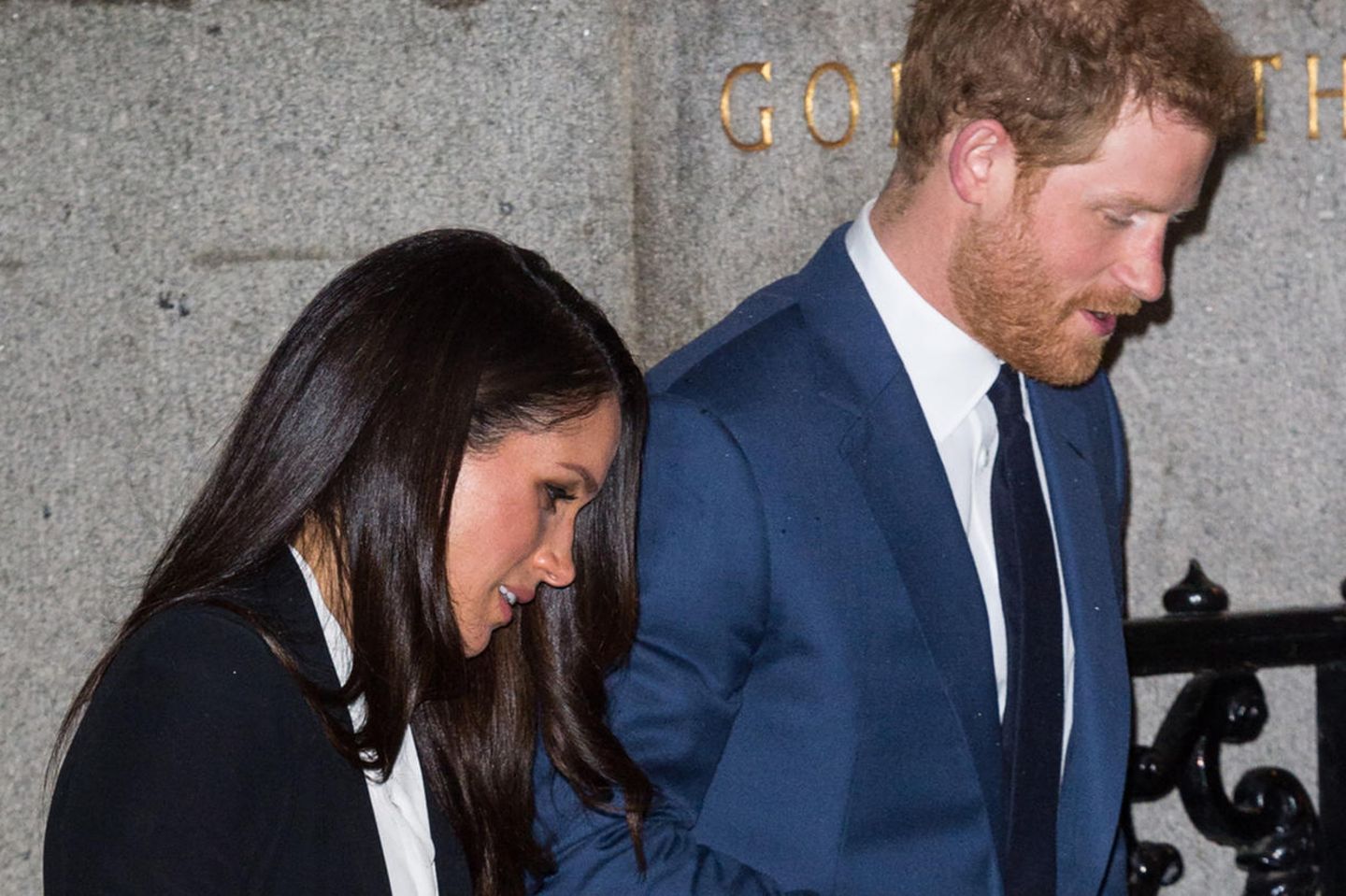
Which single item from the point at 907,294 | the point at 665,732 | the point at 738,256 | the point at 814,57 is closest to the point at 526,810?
the point at 665,732

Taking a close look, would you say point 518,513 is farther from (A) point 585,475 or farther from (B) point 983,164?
(B) point 983,164

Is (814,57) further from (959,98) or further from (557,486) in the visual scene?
(557,486)

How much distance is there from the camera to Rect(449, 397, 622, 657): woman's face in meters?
1.77

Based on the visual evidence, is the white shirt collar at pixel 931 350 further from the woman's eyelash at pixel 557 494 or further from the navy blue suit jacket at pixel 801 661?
the woman's eyelash at pixel 557 494

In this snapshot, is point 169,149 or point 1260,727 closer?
point 169,149

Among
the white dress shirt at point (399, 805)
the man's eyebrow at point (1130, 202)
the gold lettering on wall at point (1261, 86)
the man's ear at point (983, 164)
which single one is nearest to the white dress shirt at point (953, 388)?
the man's ear at point (983, 164)

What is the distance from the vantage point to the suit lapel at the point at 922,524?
2.09 metres

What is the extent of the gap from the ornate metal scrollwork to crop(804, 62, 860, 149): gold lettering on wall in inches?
42.1

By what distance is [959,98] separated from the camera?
2354 mm

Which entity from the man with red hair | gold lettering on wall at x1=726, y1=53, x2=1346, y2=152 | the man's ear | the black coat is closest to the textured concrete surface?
gold lettering on wall at x1=726, y1=53, x2=1346, y2=152

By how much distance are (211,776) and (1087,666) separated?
127cm

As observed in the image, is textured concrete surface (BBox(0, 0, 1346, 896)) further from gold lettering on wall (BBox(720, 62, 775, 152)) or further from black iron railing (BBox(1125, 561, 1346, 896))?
black iron railing (BBox(1125, 561, 1346, 896))

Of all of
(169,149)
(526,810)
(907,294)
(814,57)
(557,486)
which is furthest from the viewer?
(814,57)

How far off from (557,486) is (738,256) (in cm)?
132
